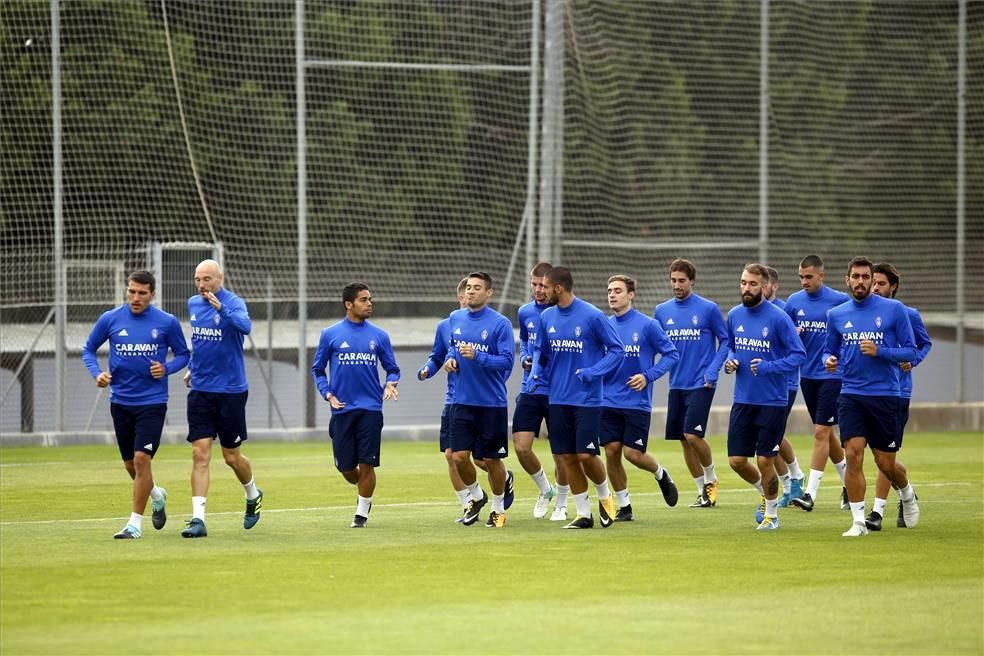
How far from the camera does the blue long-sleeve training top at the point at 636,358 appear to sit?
1586 centimetres

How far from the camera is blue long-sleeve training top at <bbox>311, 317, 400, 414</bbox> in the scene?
15.1 m

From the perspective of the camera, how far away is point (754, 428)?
15.3 m

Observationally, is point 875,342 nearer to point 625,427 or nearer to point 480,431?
point 625,427

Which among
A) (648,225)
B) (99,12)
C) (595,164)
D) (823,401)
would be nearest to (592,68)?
(595,164)

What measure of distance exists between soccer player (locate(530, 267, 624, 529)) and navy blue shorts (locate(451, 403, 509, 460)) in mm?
543

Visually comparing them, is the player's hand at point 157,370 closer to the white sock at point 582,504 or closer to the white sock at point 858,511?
the white sock at point 582,504

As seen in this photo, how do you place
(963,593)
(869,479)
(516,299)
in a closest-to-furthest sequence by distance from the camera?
(963,593), (869,479), (516,299)

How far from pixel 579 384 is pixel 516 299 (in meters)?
14.7

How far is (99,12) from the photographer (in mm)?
31688

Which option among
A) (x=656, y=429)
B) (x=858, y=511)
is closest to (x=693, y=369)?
(x=858, y=511)

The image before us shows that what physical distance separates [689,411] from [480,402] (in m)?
2.90

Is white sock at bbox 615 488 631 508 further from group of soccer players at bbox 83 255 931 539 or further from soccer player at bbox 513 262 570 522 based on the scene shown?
soccer player at bbox 513 262 570 522

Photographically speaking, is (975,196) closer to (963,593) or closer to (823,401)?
(823,401)

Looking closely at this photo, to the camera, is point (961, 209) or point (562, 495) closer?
point (562, 495)
